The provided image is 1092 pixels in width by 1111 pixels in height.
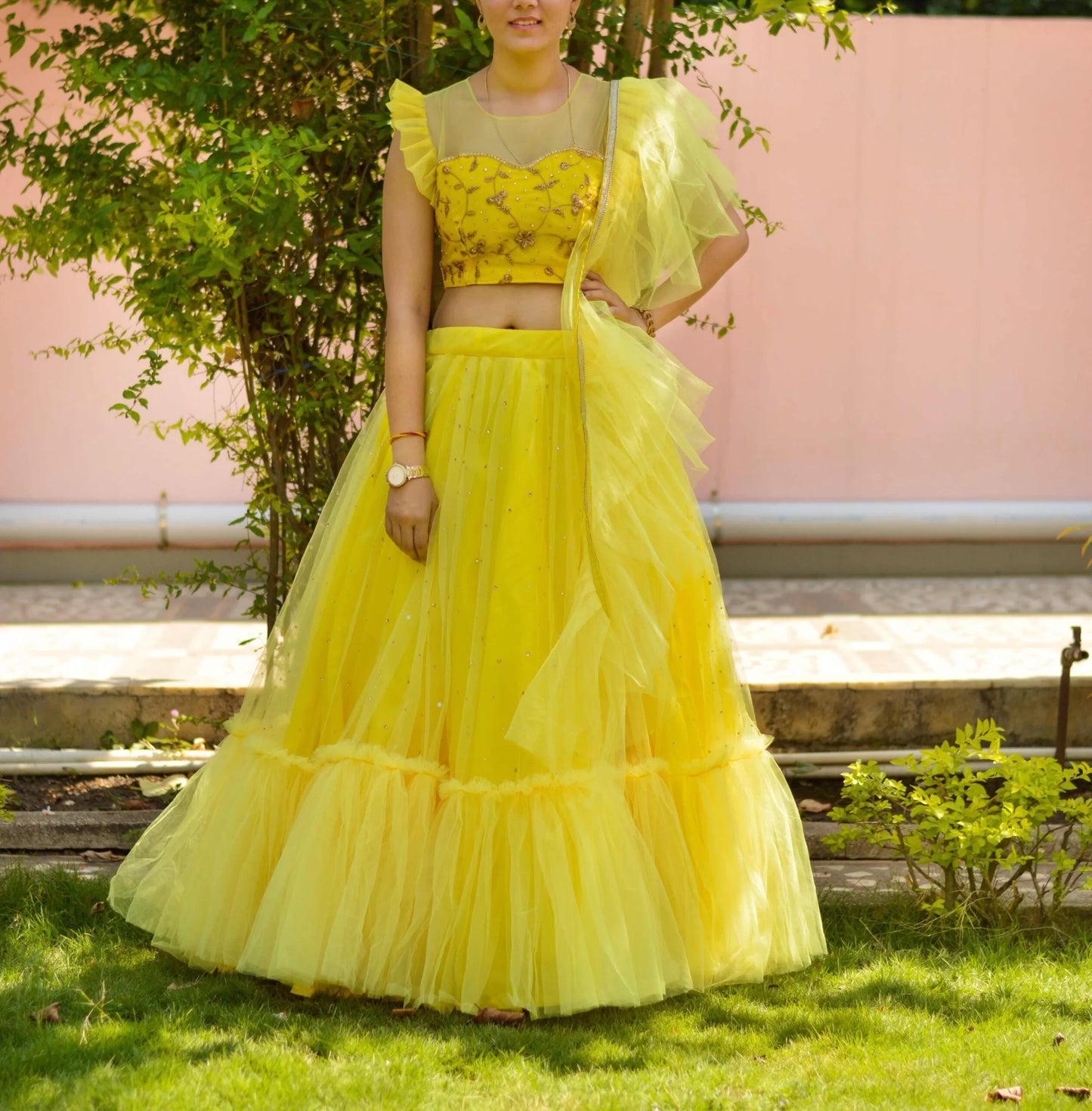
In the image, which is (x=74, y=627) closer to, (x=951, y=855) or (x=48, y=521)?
(x=48, y=521)

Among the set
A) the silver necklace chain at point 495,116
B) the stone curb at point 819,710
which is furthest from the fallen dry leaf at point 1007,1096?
the stone curb at point 819,710

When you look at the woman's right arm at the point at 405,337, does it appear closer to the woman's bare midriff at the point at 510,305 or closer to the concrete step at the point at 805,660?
the woman's bare midriff at the point at 510,305

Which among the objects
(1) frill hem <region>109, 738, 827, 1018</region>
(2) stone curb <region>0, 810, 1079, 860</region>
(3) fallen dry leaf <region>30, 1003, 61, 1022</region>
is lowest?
(3) fallen dry leaf <region>30, 1003, 61, 1022</region>

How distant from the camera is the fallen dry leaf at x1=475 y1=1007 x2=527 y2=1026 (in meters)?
2.71

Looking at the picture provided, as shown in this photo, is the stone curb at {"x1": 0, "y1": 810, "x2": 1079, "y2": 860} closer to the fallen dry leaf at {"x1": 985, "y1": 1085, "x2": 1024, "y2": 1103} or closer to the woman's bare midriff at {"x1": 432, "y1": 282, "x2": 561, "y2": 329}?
the fallen dry leaf at {"x1": 985, "y1": 1085, "x2": 1024, "y2": 1103}

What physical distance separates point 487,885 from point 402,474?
791mm

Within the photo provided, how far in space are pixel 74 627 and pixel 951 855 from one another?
12.4 ft

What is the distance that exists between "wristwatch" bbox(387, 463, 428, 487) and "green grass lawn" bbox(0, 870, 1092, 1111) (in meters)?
0.99

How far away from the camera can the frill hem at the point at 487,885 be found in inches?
107

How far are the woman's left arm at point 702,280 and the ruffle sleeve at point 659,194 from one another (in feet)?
0.06

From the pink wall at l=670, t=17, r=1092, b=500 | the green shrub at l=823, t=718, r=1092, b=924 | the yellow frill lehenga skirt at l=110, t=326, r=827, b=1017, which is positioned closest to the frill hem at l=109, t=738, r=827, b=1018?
the yellow frill lehenga skirt at l=110, t=326, r=827, b=1017

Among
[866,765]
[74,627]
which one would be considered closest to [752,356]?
[74,627]

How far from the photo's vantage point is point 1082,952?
3.13 meters

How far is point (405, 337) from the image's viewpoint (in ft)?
9.50
